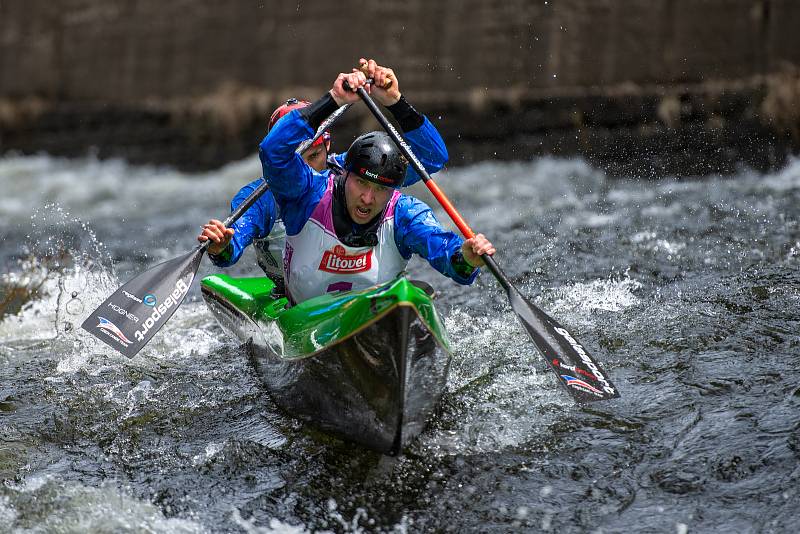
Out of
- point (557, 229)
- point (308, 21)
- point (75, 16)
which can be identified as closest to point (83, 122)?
point (75, 16)

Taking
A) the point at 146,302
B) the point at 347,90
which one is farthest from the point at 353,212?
the point at 146,302

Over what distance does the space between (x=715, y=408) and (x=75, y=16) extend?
12.3 meters

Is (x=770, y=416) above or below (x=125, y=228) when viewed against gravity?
above

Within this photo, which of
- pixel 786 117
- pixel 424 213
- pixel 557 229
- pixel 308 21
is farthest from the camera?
pixel 308 21

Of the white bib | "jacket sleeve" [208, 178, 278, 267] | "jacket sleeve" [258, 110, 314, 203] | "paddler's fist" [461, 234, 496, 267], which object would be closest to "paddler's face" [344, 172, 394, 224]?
the white bib

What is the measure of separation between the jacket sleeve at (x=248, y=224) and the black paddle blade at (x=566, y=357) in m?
1.51

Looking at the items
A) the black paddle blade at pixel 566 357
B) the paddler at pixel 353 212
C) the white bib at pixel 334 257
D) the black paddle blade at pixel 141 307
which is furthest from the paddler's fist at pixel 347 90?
the black paddle blade at pixel 566 357

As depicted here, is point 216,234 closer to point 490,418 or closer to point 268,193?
point 268,193

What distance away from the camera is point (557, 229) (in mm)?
8312

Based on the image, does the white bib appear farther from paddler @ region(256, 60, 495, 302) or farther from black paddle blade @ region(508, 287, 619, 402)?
black paddle blade @ region(508, 287, 619, 402)

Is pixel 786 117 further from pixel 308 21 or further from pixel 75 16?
pixel 75 16

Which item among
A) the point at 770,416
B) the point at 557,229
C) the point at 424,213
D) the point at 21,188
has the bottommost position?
the point at 21,188

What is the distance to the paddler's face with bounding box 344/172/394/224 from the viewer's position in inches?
178

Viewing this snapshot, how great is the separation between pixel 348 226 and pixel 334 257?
18cm
